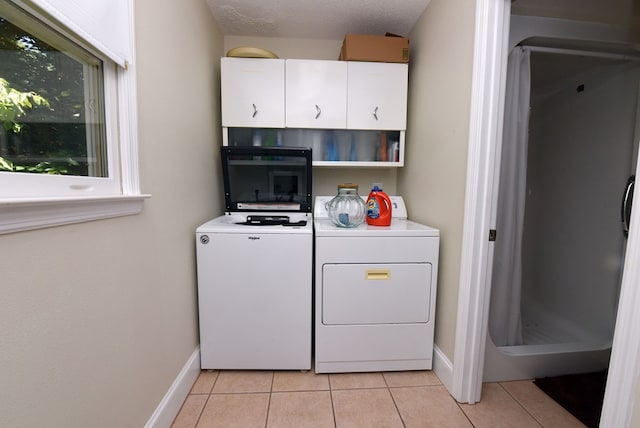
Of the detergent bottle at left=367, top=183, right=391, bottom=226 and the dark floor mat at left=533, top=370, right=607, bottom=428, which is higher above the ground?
the detergent bottle at left=367, top=183, right=391, bottom=226

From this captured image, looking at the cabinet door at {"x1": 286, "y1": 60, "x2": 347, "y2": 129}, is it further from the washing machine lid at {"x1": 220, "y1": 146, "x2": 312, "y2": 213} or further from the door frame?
the door frame

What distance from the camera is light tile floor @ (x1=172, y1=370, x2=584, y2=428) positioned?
1.23 metres

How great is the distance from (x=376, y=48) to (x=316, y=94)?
20.8 inches

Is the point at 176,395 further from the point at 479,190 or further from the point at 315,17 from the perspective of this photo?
the point at 315,17

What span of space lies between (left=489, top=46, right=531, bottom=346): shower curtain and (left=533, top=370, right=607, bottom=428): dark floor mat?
266mm

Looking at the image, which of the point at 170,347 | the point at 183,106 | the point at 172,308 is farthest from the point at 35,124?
the point at 170,347

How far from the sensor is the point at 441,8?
152 centimetres

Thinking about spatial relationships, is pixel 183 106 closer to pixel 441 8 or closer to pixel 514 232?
pixel 441 8

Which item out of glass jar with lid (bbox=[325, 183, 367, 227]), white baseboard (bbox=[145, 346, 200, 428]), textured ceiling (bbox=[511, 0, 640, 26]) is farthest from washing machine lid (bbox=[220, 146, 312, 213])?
textured ceiling (bbox=[511, 0, 640, 26])

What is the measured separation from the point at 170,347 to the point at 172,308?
0.18 metres

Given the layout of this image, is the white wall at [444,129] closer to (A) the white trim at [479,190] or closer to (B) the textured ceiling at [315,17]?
(A) the white trim at [479,190]


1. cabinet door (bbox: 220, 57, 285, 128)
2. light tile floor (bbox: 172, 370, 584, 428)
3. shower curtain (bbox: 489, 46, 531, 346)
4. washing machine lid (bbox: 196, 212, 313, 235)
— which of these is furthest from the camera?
cabinet door (bbox: 220, 57, 285, 128)

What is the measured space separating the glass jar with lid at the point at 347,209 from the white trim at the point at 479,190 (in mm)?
615

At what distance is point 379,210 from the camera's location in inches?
65.5
